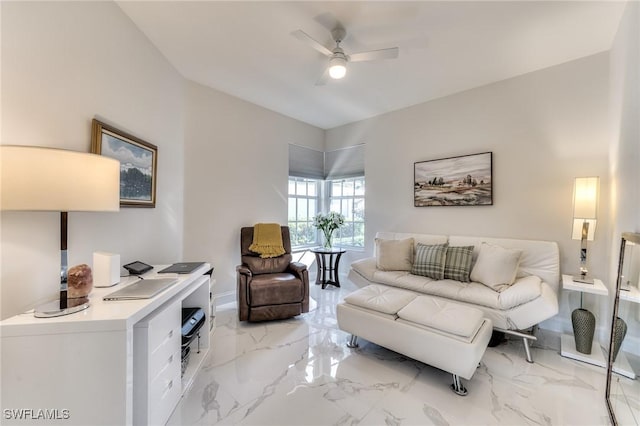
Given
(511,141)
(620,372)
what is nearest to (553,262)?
(620,372)

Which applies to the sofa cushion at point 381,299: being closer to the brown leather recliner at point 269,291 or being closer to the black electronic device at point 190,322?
the brown leather recliner at point 269,291

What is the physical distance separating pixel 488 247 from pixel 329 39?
262 cm

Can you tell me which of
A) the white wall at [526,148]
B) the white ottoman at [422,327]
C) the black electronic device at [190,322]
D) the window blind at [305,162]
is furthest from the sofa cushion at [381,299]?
the window blind at [305,162]

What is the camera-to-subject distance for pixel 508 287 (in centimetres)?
240

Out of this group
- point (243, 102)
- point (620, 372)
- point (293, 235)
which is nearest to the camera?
point (620, 372)

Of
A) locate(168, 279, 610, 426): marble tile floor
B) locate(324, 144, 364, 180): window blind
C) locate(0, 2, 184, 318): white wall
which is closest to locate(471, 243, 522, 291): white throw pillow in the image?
locate(168, 279, 610, 426): marble tile floor

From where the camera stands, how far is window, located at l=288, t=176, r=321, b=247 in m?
4.47

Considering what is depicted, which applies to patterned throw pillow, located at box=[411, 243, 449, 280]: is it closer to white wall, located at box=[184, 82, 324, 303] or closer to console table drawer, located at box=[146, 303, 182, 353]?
white wall, located at box=[184, 82, 324, 303]

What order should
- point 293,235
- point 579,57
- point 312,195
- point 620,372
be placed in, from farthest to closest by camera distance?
point 312,195, point 293,235, point 579,57, point 620,372

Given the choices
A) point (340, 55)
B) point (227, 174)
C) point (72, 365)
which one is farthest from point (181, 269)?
point (340, 55)

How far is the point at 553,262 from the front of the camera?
2.53 meters

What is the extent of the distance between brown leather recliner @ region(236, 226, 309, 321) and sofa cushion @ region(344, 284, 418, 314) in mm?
797

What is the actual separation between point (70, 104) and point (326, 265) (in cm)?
365

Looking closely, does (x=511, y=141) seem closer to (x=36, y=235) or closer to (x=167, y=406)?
(x=167, y=406)
